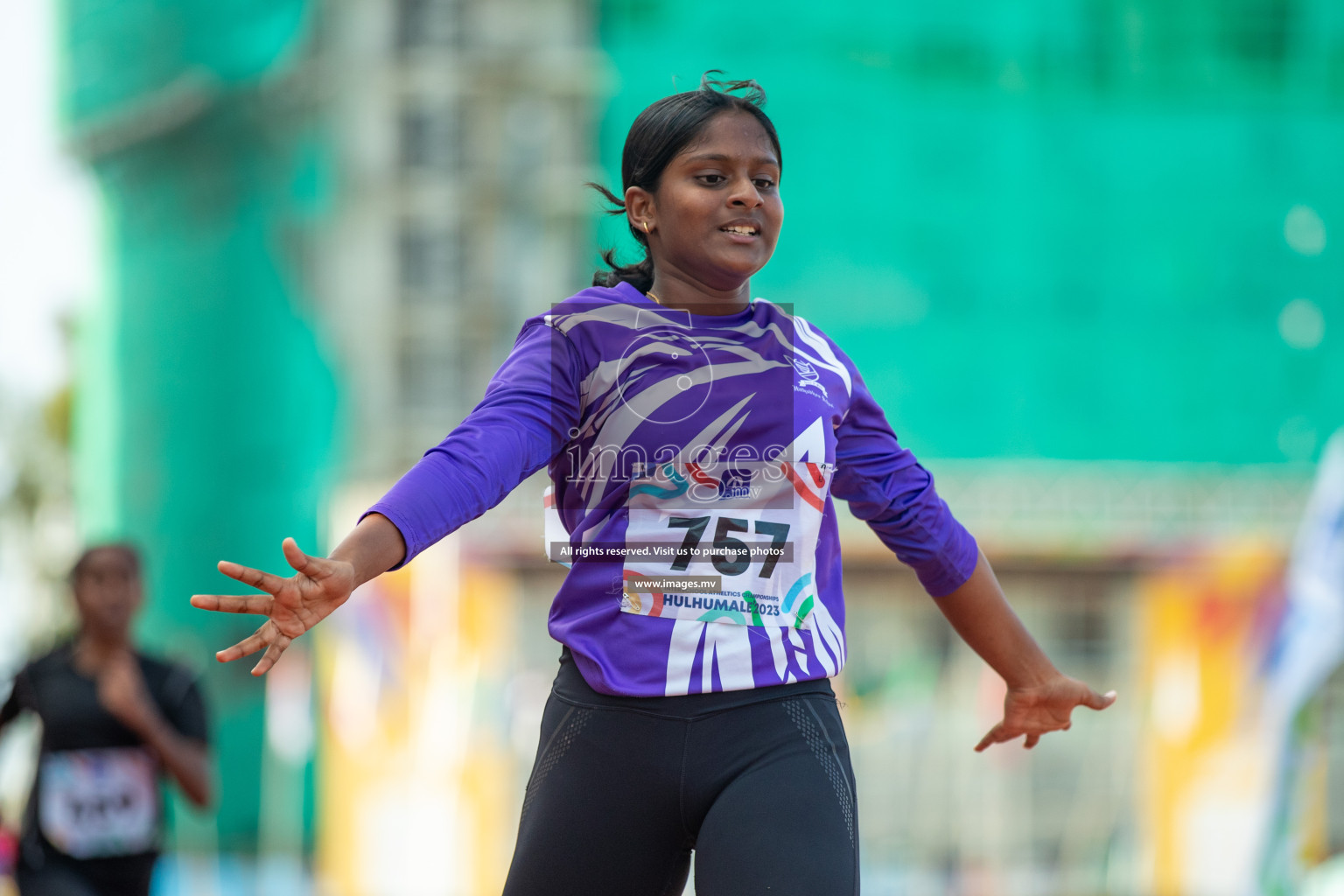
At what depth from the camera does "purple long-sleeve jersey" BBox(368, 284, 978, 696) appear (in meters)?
2.58

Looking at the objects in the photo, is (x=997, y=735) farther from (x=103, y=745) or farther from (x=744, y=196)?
(x=103, y=745)

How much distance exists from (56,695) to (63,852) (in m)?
0.51

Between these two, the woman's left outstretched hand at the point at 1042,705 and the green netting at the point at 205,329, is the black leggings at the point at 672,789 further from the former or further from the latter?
the green netting at the point at 205,329

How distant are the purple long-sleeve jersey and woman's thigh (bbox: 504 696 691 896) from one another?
0.07 m

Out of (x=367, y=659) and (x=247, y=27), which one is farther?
(x=247, y=27)

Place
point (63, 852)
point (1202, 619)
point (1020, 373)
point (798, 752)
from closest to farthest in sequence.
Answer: point (798, 752) → point (63, 852) → point (1202, 619) → point (1020, 373)

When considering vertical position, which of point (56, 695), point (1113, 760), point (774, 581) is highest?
point (774, 581)

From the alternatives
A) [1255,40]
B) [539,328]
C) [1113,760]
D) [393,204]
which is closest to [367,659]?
[393,204]

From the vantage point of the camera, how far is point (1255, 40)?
19953mm

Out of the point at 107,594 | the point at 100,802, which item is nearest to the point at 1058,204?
the point at 107,594

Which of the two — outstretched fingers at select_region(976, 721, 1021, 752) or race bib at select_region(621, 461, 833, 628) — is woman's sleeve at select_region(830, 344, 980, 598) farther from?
outstretched fingers at select_region(976, 721, 1021, 752)

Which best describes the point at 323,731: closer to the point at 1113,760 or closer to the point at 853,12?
the point at 1113,760

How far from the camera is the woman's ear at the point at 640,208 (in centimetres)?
284

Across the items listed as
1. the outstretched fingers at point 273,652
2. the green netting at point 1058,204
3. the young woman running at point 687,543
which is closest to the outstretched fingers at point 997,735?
the young woman running at point 687,543
